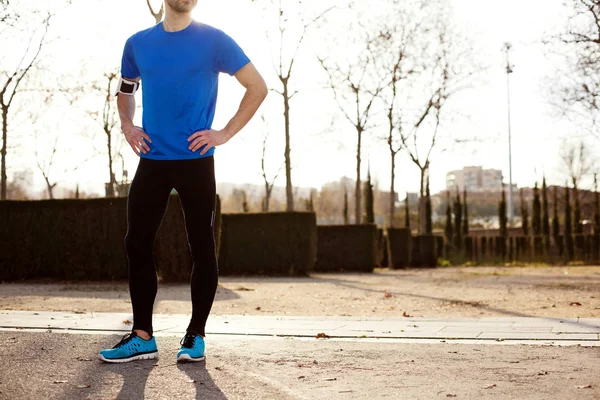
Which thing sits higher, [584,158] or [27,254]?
[584,158]

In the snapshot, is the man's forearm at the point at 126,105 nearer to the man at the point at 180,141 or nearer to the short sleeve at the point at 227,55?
the man at the point at 180,141

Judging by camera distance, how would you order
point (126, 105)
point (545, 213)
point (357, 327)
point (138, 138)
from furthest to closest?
point (545, 213) < point (357, 327) < point (126, 105) < point (138, 138)

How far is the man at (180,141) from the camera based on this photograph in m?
4.12

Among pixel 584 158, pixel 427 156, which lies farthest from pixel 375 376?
pixel 584 158

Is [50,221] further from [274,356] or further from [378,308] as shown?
[274,356]

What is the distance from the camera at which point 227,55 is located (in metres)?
4.17

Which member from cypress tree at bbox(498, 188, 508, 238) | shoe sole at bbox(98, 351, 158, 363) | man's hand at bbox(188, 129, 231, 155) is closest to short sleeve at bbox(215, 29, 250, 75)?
man's hand at bbox(188, 129, 231, 155)

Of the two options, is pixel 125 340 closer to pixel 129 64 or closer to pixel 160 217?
pixel 160 217

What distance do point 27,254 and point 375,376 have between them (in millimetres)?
13152

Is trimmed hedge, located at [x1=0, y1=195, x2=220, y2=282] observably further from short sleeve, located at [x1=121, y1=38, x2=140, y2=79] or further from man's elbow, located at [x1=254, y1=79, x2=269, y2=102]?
man's elbow, located at [x1=254, y1=79, x2=269, y2=102]

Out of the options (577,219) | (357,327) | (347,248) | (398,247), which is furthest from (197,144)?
(577,219)

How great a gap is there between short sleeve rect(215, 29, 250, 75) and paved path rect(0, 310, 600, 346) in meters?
2.13

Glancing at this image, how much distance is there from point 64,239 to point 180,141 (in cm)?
1198

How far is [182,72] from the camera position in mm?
4109
